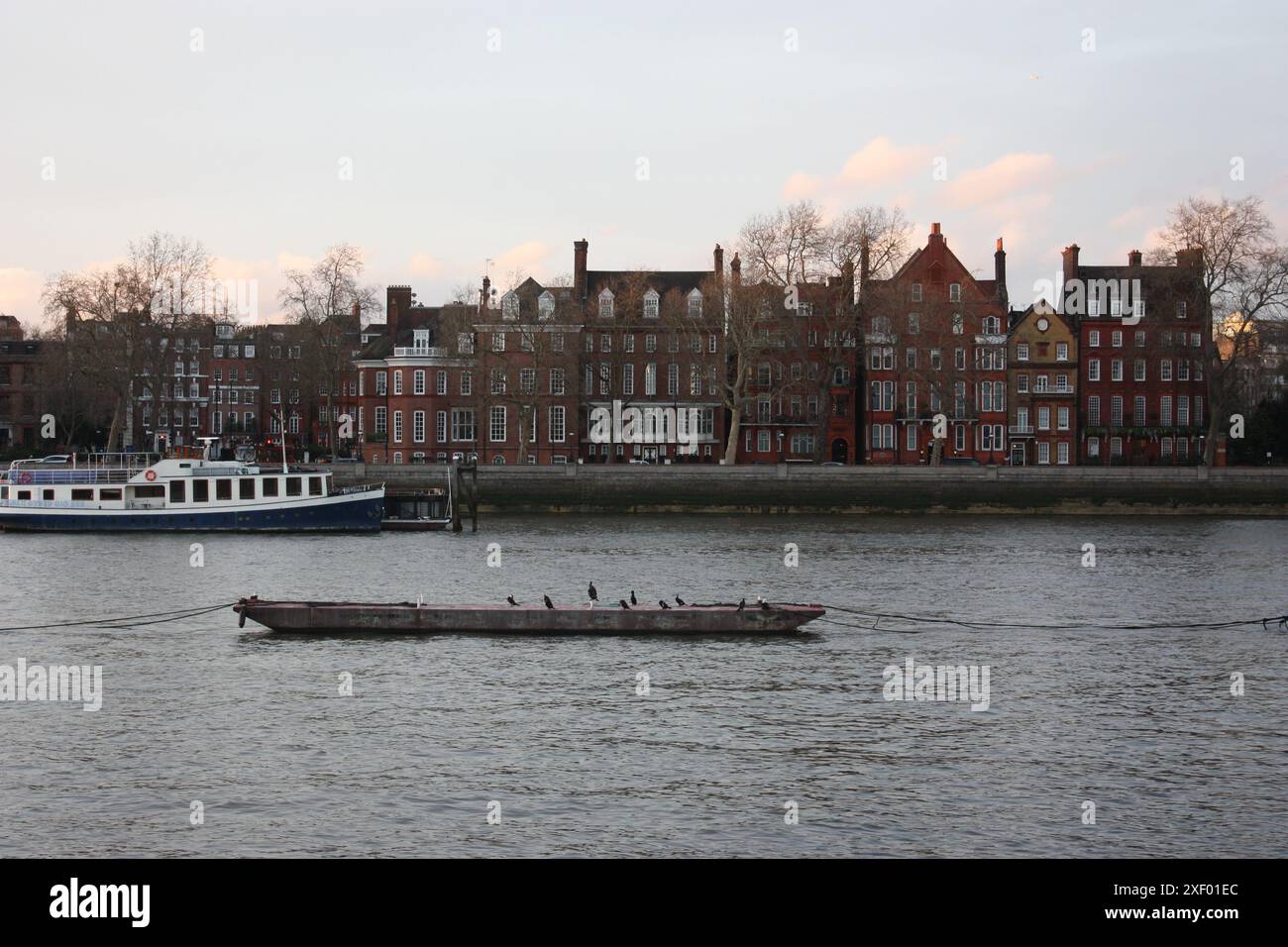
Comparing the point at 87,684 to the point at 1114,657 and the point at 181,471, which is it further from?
the point at 181,471

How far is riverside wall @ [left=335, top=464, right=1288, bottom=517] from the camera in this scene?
81.9 meters

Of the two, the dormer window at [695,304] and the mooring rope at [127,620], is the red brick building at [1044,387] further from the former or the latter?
the mooring rope at [127,620]

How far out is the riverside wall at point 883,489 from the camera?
3226 inches

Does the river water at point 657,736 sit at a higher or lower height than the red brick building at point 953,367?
lower

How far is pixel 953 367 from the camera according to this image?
9456 cm

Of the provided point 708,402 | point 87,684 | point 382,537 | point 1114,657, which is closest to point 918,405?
point 708,402

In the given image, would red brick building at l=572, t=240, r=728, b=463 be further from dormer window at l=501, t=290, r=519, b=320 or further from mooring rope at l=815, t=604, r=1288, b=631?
mooring rope at l=815, t=604, r=1288, b=631

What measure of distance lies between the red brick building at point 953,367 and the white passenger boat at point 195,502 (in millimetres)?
39632

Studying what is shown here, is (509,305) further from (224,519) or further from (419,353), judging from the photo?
(224,519)

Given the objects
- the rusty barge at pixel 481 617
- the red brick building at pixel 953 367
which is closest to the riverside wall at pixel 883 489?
the red brick building at pixel 953 367

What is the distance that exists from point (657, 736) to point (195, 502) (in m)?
48.9

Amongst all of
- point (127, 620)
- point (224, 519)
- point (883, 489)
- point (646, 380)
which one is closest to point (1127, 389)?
point (883, 489)

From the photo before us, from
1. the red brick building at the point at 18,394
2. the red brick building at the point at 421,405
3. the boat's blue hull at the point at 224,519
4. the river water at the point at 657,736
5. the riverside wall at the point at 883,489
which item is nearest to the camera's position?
the river water at the point at 657,736
